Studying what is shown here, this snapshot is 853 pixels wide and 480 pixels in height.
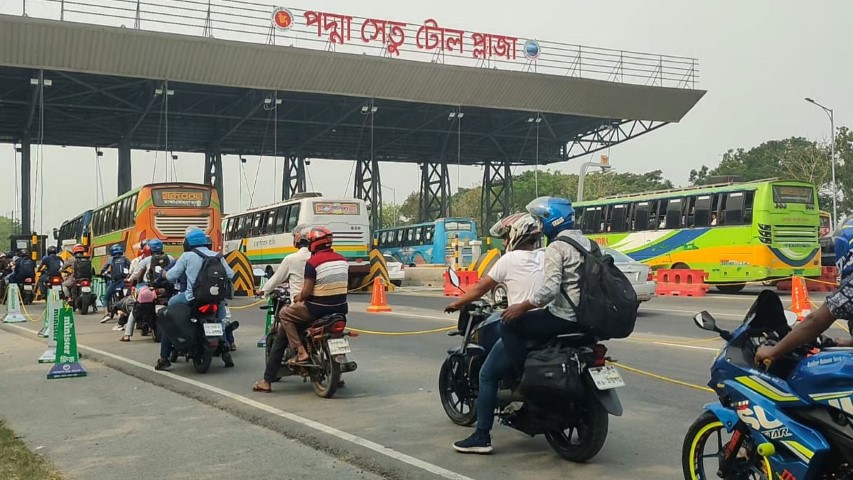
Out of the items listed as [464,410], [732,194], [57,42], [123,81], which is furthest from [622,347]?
[123,81]

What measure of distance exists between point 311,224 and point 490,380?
19.0 meters

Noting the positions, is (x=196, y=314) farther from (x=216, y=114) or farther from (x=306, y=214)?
(x=216, y=114)

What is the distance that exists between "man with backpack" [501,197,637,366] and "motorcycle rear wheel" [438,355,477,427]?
3.24 ft

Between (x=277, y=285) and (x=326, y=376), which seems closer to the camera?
(x=326, y=376)

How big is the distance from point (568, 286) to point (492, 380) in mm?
921

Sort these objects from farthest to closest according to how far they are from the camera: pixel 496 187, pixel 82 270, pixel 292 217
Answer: pixel 496 187 → pixel 292 217 → pixel 82 270

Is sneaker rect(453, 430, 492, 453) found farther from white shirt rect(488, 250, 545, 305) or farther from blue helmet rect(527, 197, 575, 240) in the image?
blue helmet rect(527, 197, 575, 240)

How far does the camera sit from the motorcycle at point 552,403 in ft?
16.0

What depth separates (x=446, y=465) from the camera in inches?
203

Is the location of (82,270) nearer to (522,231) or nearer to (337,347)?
(337,347)

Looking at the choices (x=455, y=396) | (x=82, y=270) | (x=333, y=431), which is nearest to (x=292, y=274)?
(x=333, y=431)

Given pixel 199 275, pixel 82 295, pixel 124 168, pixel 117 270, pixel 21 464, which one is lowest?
pixel 21 464

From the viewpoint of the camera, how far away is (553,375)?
4812 mm

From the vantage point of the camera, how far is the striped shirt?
7.48 meters
